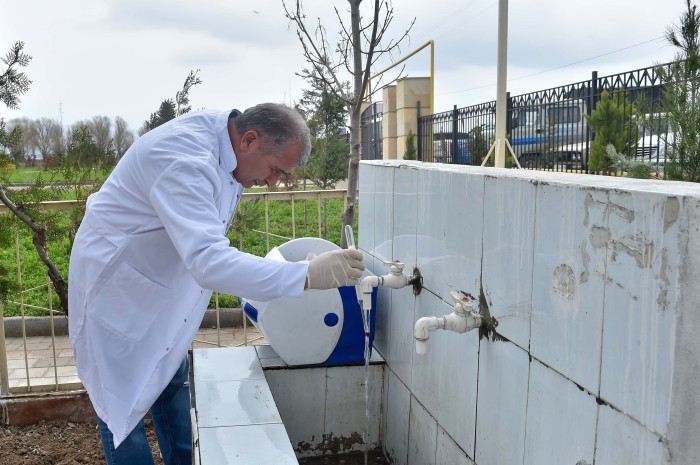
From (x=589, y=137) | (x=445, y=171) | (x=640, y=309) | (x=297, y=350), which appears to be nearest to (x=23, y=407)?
(x=297, y=350)

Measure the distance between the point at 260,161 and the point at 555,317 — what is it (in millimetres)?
1149

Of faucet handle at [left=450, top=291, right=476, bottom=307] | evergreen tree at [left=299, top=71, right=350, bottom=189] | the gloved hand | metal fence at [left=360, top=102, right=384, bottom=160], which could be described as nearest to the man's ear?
the gloved hand

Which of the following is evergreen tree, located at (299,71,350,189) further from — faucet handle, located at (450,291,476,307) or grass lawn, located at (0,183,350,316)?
faucet handle, located at (450,291,476,307)

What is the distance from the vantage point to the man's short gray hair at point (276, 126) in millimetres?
2141

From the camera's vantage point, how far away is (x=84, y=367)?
2348 mm

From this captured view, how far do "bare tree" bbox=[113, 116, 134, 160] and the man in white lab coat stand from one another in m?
1.99

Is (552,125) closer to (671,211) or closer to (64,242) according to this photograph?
(64,242)

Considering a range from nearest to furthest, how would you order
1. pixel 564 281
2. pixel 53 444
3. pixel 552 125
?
pixel 564 281
pixel 53 444
pixel 552 125


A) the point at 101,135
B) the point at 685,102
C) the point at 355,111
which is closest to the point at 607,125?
the point at 685,102

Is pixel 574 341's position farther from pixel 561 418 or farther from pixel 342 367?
pixel 342 367

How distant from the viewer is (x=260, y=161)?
7.30 ft

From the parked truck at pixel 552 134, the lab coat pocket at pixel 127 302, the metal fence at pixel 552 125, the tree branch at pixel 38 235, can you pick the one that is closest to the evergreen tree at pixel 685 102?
the metal fence at pixel 552 125

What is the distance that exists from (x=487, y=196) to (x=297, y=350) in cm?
123

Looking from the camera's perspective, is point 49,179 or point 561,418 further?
point 49,179
